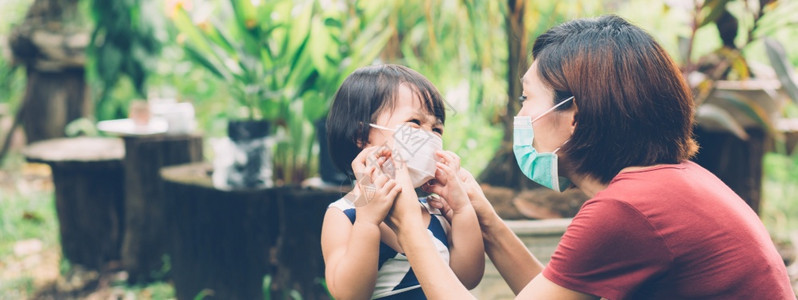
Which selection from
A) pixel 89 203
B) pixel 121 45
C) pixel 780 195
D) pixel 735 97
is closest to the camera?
pixel 735 97

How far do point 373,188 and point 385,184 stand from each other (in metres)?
0.03

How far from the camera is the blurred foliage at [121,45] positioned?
4.99 meters

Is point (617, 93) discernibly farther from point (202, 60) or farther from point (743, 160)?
point (743, 160)

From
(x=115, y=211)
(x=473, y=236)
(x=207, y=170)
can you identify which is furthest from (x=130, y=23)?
(x=473, y=236)

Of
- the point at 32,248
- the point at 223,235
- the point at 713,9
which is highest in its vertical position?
the point at 713,9

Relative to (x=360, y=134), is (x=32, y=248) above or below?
below

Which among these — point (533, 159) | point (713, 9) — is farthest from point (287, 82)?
point (713, 9)

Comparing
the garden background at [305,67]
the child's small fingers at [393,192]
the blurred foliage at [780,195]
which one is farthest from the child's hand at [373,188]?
the blurred foliage at [780,195]

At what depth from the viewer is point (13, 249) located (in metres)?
4.71

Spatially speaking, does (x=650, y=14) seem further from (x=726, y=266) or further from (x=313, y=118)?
(x=726, y=266)

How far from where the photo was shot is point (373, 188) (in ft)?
5.14

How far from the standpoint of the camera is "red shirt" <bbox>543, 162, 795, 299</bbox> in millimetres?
1370

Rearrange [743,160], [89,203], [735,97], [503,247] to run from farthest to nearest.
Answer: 1. [89,203]
2. [743,160]
3. [735,97]
4. [503,247]

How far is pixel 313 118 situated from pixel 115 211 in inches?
74.4
